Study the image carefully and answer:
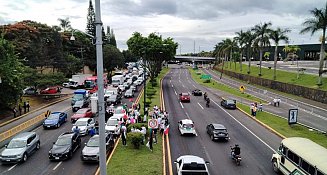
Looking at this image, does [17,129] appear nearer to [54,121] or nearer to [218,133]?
[54,121]

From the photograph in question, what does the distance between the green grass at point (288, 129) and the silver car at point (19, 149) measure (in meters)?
20.6

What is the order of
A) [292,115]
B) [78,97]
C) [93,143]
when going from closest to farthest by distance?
[93,143], [292,115], [78,97]

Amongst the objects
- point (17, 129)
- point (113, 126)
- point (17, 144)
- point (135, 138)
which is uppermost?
point (135, 138)

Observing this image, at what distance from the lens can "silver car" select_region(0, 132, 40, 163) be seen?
65.5 feet

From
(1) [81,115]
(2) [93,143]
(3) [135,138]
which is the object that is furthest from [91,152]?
(1) [81,115]

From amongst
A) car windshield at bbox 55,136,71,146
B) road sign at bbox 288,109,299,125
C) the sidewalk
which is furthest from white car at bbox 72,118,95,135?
the sidewalk

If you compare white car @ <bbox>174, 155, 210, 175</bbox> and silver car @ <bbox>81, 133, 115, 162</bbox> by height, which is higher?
white car @ <bbox>174, 155, 210, 175</bbox>

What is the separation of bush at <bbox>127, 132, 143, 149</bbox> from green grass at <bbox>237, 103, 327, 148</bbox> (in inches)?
519

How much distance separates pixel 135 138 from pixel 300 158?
1081cm

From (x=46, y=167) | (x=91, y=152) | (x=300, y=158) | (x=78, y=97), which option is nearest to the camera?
(x=300, y=158)

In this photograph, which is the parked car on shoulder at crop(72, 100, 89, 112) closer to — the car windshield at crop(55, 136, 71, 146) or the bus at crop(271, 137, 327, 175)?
the car windshield at crop(55, 136, 71, 146)

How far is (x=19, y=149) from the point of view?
20.7 metres

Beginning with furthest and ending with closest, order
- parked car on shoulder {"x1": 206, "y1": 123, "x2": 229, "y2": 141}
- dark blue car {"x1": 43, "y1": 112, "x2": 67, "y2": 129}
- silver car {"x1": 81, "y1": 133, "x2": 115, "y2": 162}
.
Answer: dark blue car {"x1": 43, "y1": 112, "x2": 67, "y2": 129}
parked car on shoulder {"x1": 206, "y1": 123, "x2": 229, "y2": 141}
silver car {"x1": 81, "y1": 133, "x2": 115, "y2": 162}

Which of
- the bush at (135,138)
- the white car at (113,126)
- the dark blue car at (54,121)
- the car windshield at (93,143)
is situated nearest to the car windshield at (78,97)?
A: the dark blue car at (54,121)
